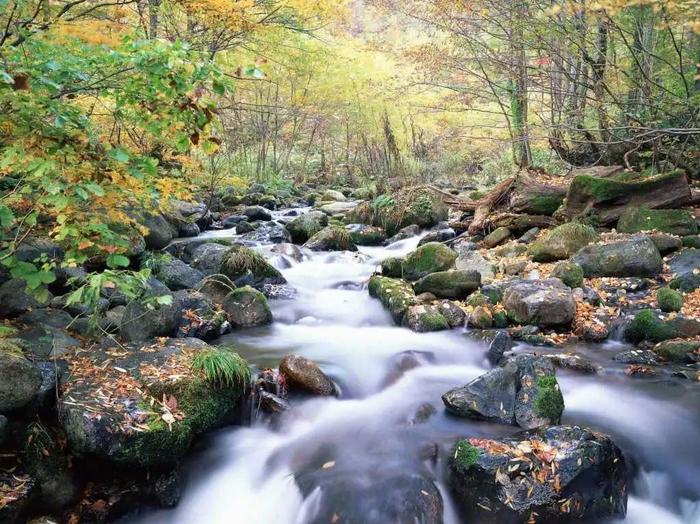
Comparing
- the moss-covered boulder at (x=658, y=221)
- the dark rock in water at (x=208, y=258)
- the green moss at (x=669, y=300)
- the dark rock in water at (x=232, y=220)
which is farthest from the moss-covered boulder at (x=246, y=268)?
the moss-covered boulder at (x=658, y=221)

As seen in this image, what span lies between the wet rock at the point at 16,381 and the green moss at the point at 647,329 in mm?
6145

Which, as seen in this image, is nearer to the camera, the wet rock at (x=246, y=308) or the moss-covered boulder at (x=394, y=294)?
the wet rock at (x=246, y=308)

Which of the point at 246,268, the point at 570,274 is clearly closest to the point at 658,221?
the point at 570,274

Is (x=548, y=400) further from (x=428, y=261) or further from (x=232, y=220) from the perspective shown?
(x=232, y=220)

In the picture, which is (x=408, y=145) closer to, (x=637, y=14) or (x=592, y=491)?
(x=637, y=14)

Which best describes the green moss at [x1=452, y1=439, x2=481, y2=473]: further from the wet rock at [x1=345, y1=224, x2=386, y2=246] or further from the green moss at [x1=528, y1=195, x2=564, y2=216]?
the wet rock at [x1=345, y1=224, x2=386, y2=246]

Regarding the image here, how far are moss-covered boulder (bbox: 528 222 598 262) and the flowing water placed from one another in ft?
8.80

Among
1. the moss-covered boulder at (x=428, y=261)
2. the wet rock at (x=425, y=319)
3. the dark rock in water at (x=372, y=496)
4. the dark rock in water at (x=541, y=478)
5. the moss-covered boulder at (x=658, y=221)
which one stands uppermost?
the moss-covered boulder at (x=658, y=221)

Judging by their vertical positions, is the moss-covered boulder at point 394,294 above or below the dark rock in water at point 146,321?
below

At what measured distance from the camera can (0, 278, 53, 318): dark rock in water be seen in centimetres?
513

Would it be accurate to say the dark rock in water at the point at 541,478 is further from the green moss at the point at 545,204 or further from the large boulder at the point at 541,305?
the green moss at the point at 545,204

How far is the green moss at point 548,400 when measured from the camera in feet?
14.4

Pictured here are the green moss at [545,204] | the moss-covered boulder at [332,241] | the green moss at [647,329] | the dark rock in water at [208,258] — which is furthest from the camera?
the moss-covered boulder at [332,241]

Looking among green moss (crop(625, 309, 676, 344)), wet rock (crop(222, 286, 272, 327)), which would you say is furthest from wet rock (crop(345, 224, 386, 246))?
green moss (crop(625, 309, 676, 344))
